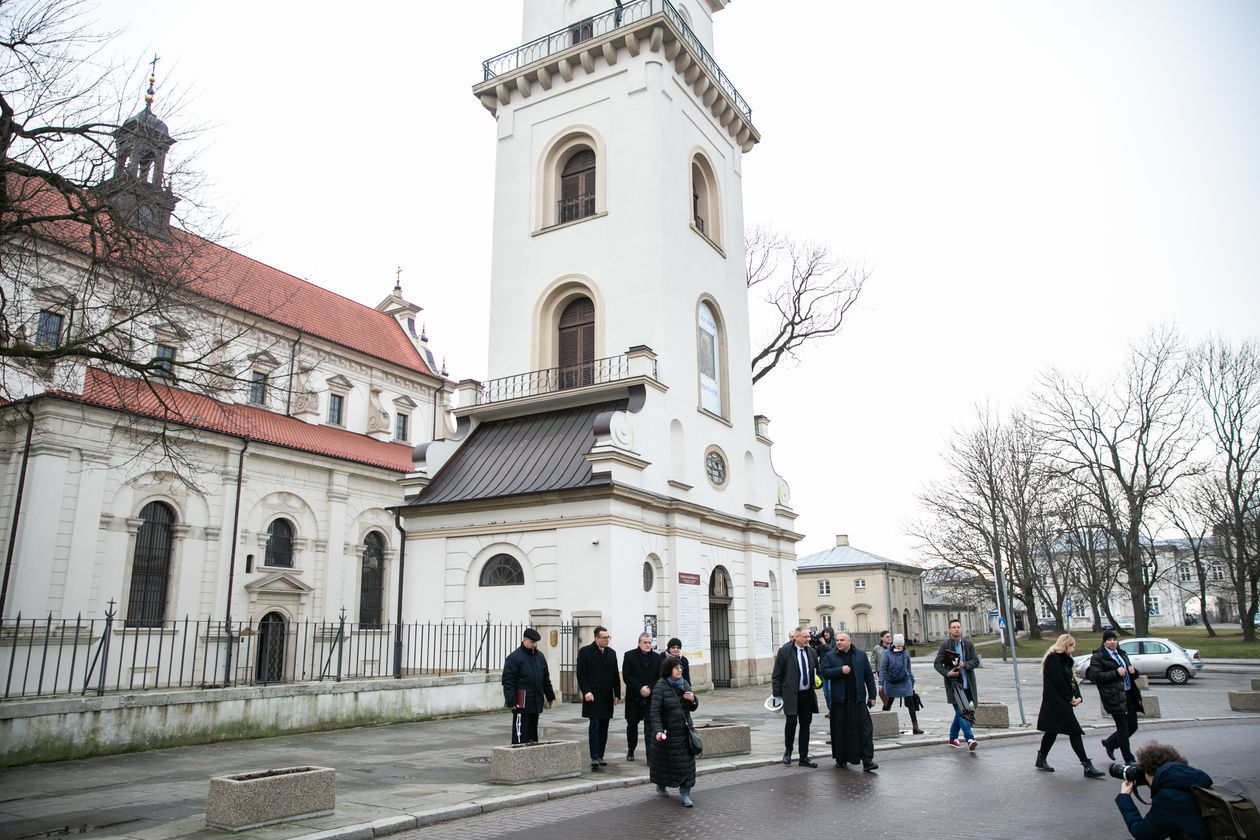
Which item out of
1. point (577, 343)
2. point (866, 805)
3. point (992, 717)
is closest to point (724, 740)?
point (866, 805)

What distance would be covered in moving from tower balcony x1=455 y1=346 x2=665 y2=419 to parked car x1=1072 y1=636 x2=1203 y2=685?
1739 cm

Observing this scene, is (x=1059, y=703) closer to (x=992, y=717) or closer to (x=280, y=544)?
(x=992, y=717)

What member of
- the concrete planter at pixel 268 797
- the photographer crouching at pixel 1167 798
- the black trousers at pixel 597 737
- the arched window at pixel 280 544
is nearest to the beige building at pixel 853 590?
the arched window at pixel 280 544

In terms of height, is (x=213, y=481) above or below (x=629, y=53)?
below

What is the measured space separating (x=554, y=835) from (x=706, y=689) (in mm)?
16348

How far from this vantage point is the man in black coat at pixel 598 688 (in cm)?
1098

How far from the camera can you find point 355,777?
33.0 ft

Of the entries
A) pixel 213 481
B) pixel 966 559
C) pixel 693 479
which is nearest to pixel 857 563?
pixel 966 559

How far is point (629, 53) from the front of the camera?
2686 cm

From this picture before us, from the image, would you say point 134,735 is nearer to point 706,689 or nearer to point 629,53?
point 706,689

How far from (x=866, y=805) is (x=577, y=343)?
18903 mm

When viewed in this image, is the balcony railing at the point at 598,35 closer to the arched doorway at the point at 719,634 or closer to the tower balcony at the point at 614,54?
the tower balcony at the point at 614,54

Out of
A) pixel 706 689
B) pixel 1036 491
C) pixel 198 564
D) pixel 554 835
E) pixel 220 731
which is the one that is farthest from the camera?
pixel 1036 491

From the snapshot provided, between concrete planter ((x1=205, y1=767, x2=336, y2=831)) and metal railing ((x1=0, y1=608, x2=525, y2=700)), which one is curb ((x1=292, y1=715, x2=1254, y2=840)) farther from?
metal railing ((x1=0, y1=608, x2=525, y2=700))
